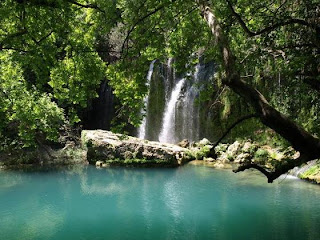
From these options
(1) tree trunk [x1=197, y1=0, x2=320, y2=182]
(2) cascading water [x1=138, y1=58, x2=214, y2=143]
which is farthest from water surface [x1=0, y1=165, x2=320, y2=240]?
(2) cascading water [x1=138, y1=58, x2=214, y2=143]

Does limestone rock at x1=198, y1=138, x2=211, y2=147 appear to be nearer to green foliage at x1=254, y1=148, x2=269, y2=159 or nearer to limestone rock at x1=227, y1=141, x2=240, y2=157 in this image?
limestone rock at x1=227, y1=141, x2=240, y2=157

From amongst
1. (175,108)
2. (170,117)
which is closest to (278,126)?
(175,108)

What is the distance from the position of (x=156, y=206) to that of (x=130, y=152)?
802 cm

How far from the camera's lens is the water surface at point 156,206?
994 centimetres

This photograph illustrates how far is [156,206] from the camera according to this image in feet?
41.3

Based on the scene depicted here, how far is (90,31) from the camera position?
324 inches

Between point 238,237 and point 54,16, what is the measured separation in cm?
728

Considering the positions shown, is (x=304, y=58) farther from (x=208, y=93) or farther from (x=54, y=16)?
(x=54, y=16)

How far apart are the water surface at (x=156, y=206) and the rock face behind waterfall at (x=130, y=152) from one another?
1.58 m

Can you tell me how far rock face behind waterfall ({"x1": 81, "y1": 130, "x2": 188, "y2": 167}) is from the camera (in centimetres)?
1989

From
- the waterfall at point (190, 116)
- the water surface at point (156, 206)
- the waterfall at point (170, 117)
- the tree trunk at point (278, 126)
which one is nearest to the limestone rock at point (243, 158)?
the water surface at point (156, 206)

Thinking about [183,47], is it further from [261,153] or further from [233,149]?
[233,149]

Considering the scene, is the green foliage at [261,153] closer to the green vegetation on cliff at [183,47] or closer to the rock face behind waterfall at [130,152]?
the rock face behind waterfall at [130,152]

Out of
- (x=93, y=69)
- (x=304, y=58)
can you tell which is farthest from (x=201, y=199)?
(x=304, y=58)
